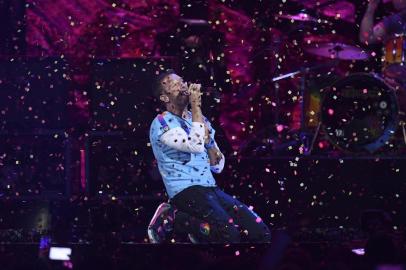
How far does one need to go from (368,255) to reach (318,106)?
4.84 meters

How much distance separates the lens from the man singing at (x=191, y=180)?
4957mm

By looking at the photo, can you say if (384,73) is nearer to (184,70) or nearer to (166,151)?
(184,70)

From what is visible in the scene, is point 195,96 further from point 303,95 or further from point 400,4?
point 400,4

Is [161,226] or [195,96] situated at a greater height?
[195,96]

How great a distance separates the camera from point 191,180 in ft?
16.9

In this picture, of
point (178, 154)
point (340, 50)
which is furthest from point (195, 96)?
point (340, 50)

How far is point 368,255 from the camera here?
7.99 feet

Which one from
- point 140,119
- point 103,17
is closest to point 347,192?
point 140,119

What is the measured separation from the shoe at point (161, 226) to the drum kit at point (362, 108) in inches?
83.3

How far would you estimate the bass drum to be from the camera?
6.78m

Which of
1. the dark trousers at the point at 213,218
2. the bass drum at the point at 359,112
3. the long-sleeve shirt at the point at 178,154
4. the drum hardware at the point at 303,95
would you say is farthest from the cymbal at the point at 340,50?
the dark trousers at the point at 213,218

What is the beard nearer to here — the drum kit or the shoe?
the shoe

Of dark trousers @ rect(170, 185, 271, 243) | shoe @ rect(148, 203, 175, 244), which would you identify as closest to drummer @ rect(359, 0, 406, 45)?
dark trousers @ rect(170, 185, 271, 243)

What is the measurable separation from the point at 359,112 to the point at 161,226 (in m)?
2.83
